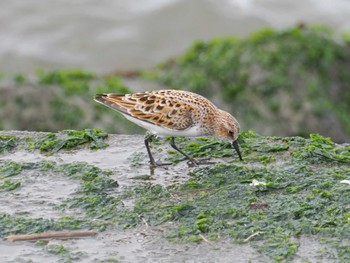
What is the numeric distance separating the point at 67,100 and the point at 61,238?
5.14m

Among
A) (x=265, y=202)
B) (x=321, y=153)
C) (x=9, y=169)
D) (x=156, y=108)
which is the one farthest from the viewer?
(x=156, y=108)

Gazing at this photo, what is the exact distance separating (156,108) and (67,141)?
2.87 feet

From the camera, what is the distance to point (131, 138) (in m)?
7.43

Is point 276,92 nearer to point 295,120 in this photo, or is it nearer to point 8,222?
point 295,120

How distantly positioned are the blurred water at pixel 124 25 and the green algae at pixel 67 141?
6.83m

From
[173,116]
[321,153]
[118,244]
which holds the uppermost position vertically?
[173,116]

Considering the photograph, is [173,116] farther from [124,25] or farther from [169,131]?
[124,25]

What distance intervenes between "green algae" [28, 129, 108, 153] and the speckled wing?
39 cm

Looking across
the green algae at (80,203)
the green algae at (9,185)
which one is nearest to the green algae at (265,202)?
the green algae at (80,203)

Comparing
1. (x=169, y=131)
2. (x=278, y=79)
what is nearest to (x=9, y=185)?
(x=169, y=131)

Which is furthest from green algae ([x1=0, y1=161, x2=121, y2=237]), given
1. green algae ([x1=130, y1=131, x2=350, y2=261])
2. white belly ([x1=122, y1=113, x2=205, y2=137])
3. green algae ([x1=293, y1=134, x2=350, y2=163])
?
green algae ([x1=293, y1=134, x2=350, y2=163])

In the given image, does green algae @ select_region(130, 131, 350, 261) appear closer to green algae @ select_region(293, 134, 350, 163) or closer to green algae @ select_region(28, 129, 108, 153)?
green algae @ select_region(293, 134, 350, 163)

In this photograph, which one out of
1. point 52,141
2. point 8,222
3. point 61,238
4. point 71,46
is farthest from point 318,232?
point 71,46

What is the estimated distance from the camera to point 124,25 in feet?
51.0
